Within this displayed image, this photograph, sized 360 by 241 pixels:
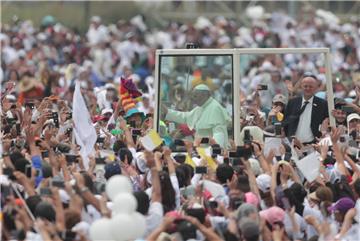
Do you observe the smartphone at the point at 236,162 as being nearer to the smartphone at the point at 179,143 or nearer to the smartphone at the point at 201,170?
the smartphone at the point at 201,170

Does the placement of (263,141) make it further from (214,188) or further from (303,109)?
(214,188)

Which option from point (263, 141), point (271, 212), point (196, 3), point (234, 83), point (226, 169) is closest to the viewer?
point (271, 212)

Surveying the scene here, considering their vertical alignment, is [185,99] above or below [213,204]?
above

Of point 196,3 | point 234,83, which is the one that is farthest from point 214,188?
point 196,3

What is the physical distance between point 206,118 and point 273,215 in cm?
416

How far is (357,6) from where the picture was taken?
41.7m

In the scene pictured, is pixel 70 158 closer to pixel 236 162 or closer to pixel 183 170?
pixel 183 170

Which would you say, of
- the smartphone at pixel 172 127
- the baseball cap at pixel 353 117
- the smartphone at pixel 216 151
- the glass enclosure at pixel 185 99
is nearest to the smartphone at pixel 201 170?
the smartphone at pixel 216 151

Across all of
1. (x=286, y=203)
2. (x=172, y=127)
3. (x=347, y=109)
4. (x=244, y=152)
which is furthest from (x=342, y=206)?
(x=347, y=109)

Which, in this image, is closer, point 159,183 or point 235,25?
point 159,183

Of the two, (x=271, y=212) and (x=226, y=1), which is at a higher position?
(x=226, y=1)

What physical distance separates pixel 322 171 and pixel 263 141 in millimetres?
1716

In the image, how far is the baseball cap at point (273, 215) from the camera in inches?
459

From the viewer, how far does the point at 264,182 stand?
1298 cm
